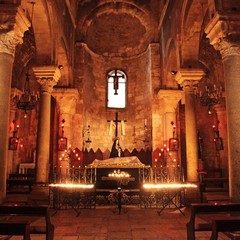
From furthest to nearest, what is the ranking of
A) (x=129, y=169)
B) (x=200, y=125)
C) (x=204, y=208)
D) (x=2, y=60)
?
(x=200, y=125), (x=129, y=169), (x=2, y=60), (x=204, y=208)

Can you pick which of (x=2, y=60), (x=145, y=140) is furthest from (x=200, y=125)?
(x=2, y=60)

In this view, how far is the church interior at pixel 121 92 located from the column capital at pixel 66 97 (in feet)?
0.17

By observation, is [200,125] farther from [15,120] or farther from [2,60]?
[2,60]

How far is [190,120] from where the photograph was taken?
38.6ft

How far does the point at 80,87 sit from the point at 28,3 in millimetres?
6797

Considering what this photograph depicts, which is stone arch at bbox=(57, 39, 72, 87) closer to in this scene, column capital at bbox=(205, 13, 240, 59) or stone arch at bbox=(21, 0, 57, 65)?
stone arch at bbox=(21, 0, 57, 65)

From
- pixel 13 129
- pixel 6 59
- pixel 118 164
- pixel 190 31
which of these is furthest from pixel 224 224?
pixel 13 129

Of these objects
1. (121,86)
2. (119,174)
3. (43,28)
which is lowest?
(119,174)

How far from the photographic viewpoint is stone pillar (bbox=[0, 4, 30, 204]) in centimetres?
679

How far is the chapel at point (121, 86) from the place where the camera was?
23.8 ft

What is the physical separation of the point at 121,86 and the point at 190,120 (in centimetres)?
964

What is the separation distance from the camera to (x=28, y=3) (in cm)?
1019

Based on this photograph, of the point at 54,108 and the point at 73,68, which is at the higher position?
the point at 73,68

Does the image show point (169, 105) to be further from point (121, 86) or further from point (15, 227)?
point (15, 227)
